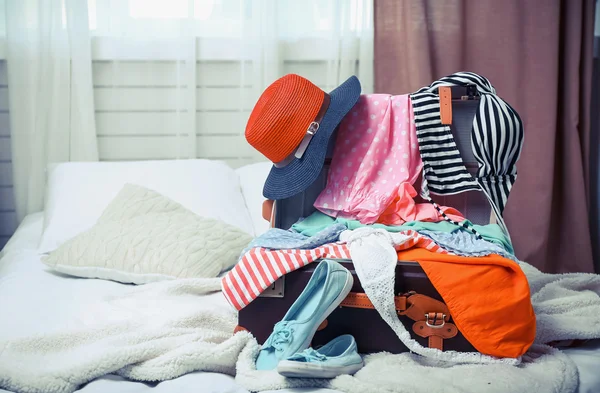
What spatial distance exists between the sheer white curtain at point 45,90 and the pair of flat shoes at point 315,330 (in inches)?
59.2

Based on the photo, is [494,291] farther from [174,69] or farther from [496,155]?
[174,69]

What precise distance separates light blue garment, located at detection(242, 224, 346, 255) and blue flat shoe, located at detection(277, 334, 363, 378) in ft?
0.72

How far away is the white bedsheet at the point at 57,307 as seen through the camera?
1015 millimetres

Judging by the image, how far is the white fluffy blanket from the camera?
100 cm

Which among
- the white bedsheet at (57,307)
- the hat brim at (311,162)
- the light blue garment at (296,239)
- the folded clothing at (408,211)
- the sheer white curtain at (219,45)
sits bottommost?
the white bedsheet at (57,307)

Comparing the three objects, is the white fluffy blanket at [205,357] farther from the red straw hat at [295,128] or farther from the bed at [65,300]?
the red straw hat at [295,128]

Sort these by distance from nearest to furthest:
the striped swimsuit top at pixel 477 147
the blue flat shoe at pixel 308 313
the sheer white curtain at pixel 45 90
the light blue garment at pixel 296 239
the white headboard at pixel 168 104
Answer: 1. the blue flat shoe at pixel 308 313
2. the light blue garment at pixel 296 239
3. the striped swimsuit top at pixel 477 147
4. the sheer white curtain at pixel 45 90
5. the white headboard at pixel 168 104

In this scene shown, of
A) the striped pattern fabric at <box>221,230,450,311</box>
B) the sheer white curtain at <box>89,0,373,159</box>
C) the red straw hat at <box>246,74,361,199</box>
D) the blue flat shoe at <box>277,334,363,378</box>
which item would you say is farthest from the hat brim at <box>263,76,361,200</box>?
the sheer white curtain at <box>89,0,373,159</box>

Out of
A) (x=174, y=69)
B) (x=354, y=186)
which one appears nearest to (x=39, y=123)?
(x=174, y=69)

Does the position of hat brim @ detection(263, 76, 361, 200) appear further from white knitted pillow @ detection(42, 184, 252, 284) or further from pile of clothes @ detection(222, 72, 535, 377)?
white knitted pillow @ detection(42, 184, 252, 284)

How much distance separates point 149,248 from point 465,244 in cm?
84

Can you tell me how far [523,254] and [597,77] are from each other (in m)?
0.82

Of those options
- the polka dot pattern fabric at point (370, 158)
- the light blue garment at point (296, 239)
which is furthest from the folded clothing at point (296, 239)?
the polka dot pattern fabric at point (370, 158)

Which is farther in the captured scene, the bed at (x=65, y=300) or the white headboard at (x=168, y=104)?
the white headboard at (x=168, y=104)
